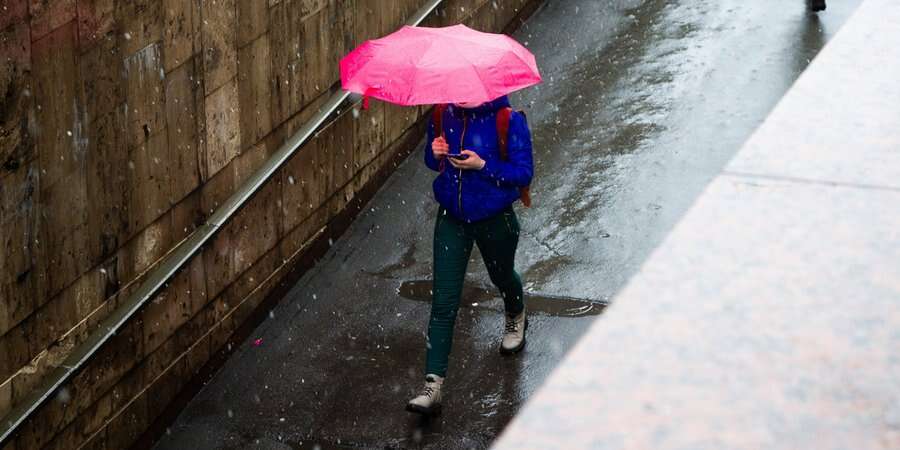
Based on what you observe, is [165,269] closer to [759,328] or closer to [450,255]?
[450,255]

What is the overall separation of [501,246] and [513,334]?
762 millimetres

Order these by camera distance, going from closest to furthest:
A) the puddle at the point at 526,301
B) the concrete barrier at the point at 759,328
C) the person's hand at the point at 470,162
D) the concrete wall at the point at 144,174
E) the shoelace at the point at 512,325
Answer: the concrete barrier at the point at 759,328
the concrete wall at the point at 144,174
the person's hand at the point at 470,162
the shoelace at the point at 512,325
the puddle at the point at 526,301

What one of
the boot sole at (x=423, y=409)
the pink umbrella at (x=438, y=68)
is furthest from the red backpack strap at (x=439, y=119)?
the boot sole at (x=423, y=409)

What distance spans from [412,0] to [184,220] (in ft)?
9.23

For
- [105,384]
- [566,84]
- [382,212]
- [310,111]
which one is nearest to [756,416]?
[105,384]

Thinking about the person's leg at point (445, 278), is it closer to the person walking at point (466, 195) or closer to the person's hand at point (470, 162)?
the person walking at point (466, 195)

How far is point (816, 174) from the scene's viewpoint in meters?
1.80

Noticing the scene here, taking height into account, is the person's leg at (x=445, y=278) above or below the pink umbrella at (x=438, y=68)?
below

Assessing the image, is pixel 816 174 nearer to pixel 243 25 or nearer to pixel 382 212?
pixel 243 25

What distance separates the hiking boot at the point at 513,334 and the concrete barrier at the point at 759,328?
470 centimetres

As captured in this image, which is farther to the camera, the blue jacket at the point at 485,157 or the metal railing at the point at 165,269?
the blue jacket at the point at 485,157

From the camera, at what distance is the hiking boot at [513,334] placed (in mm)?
6594

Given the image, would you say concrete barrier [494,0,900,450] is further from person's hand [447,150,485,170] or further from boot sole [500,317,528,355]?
boot sole [500,317,528,355]

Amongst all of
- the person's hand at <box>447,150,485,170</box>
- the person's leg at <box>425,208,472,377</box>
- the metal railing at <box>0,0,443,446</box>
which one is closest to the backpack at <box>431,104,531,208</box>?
the person's hand at <box>447,150,485,170</box>
